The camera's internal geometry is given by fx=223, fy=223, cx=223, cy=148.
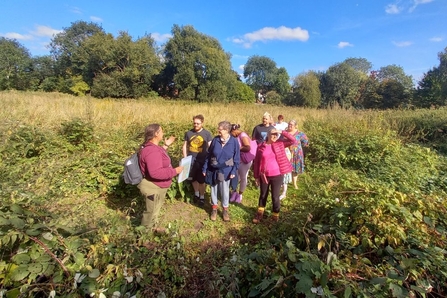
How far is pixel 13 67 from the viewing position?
40406mm

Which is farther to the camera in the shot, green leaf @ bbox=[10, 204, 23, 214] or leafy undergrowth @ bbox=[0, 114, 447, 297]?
green leaf @ bbox=[10, 204, 23, 214]

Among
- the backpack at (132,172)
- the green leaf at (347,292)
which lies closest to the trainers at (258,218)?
the backpack at (132,172)

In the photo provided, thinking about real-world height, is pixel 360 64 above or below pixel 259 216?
above

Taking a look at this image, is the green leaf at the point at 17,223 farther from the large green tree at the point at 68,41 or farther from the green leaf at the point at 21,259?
the large green tree at the point at 68,41

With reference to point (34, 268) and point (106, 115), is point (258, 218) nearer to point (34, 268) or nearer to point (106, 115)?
point (34, 268)

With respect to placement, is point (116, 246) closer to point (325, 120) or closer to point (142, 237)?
point (142, 237)

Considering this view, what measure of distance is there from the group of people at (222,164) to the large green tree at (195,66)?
2239 centimetres

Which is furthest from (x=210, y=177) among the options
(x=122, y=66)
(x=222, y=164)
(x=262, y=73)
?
(x=262, y=73)

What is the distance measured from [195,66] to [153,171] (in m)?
25.7

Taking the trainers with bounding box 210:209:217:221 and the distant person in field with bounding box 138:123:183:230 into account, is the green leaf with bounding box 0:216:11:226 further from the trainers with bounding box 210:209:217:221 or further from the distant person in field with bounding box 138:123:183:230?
the trainers with bounding box 210:209:217:221

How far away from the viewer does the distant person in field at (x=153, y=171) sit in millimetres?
2938

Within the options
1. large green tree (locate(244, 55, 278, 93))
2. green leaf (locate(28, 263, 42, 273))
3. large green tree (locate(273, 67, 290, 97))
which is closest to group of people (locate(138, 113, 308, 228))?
green leaf (locate(28, 263, 42, 273))

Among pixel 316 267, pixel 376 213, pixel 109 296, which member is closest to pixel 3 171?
pixel 109 296

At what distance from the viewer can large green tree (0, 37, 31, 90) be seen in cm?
3688
